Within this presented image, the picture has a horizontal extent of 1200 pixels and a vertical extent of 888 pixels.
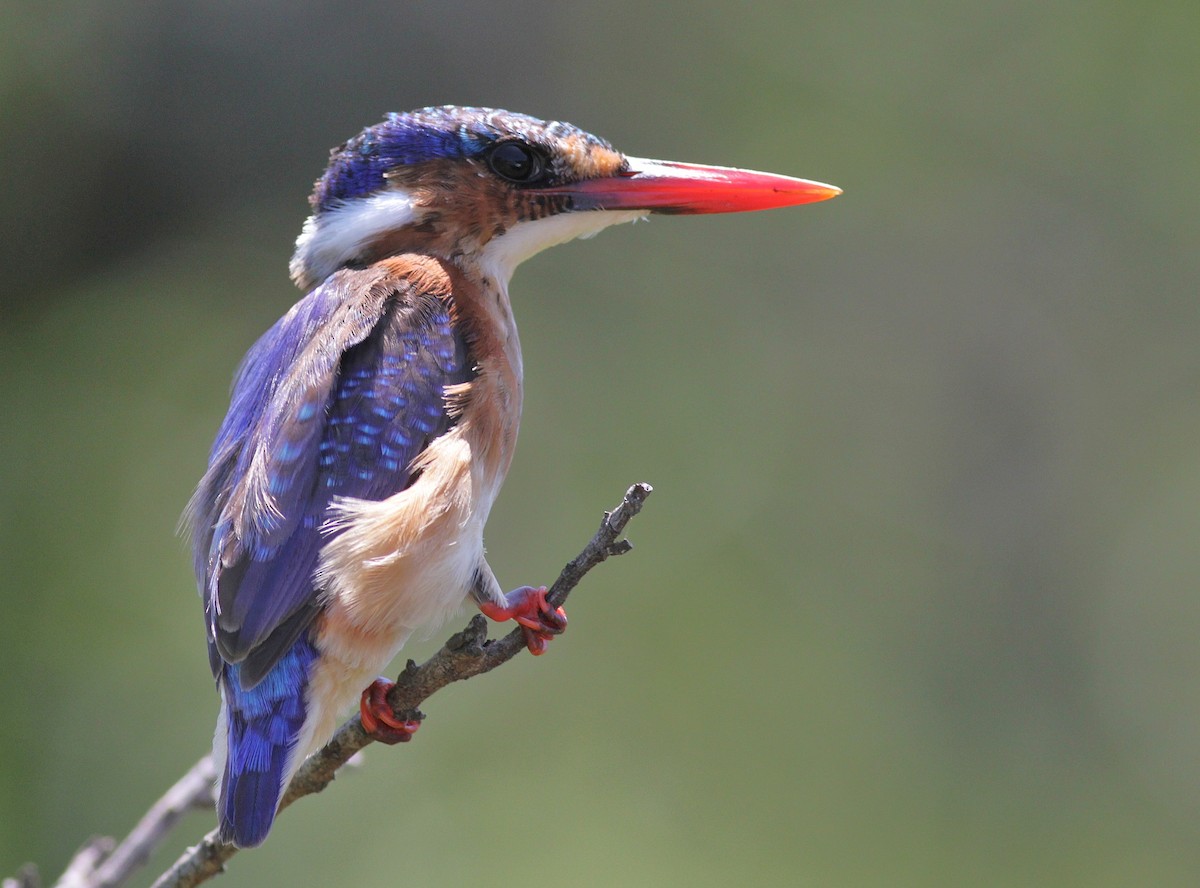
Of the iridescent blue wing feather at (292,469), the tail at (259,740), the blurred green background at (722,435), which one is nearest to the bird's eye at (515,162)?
the iridescent blue wing feather at (292,469)

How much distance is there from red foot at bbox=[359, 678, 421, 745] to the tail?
0.34 feet

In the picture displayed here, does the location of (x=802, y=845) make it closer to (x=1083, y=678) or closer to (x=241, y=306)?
(x=1083, y=678)

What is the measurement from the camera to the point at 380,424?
2.24 meters

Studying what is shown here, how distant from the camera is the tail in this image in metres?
1.90

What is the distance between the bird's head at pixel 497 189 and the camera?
2488 mm

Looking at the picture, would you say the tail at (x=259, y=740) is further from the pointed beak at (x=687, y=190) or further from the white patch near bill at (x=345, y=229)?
the pointed beak at (x=687, y=190)

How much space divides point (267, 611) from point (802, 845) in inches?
127

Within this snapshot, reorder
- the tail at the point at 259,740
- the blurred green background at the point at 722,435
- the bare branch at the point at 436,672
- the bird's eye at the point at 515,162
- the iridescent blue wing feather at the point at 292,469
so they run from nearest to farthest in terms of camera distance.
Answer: the bare branch at the point at 436,672 < the tail at the point at 259,740 < the iridescent blue wing feather at the point at 292,469 < the bird's eye at the point at 515,162 < the blurred green background at the point at 722,435

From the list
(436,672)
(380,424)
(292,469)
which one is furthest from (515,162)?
(436,672)

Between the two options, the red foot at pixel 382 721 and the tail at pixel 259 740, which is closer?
the tail at pixel 259 740

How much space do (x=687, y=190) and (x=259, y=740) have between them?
4.21 feet

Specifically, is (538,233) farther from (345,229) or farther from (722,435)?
(722,435)

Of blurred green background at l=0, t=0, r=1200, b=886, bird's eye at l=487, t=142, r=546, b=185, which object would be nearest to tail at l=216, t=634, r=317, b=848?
bird's eye at l=487, t=142, r=546, b=185

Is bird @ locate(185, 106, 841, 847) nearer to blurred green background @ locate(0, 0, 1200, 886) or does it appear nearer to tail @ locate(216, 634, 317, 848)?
tail @ locate(216, 634, 317, 848)
